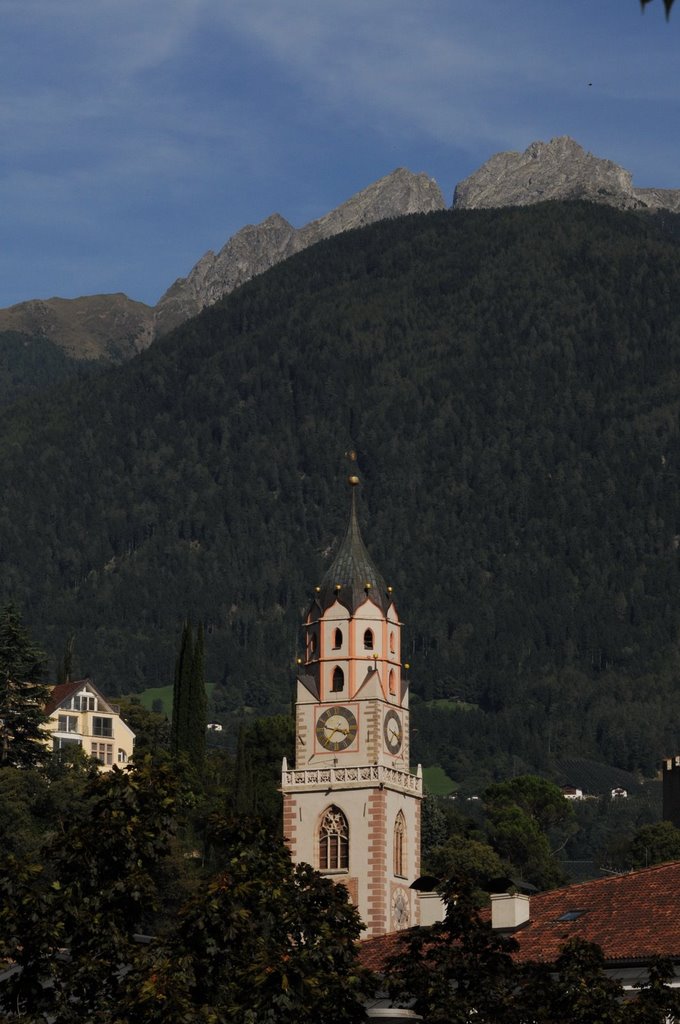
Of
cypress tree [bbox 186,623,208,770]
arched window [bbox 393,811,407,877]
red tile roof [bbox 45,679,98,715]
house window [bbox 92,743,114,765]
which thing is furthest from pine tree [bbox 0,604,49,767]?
arched window [bbox 393,811,407,877]

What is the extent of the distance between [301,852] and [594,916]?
59.3 metres

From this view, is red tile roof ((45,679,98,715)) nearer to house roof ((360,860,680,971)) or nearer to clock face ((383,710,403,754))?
clock face ((383,710,403,754))

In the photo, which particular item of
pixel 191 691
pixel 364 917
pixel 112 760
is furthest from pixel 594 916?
pixel 112 760

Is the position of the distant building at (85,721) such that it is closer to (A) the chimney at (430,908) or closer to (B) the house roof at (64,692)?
(B) the house roof at (64,692)

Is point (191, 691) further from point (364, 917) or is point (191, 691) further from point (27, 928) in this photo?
point (27, 928)

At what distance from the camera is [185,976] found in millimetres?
49281

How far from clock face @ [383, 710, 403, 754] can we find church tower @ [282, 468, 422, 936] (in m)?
0.05

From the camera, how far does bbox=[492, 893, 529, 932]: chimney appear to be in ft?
241

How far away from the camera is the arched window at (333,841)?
130 m

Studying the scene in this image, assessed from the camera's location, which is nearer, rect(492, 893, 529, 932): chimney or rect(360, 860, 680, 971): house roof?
rect(360, 860, 680, 971): house roof

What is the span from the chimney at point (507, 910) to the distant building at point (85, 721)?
403 feet

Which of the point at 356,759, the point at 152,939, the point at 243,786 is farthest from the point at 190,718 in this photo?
the point at 152,939

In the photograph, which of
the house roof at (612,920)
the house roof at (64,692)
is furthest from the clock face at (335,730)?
the house roof at (64,692)

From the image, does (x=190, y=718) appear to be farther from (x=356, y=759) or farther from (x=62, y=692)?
(x=356, y=759)
